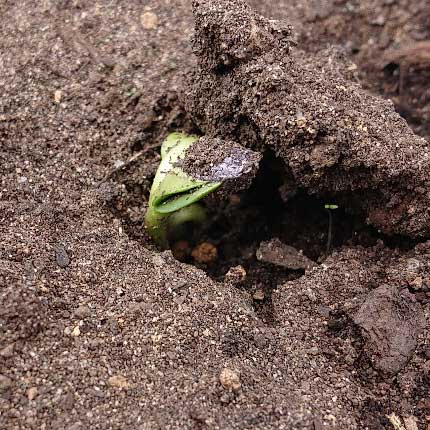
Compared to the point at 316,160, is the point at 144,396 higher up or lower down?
lower down

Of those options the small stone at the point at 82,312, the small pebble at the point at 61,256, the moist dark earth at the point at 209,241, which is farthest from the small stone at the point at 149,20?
the small stone at the point at 82,312

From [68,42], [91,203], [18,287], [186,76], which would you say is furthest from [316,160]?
[68,42]

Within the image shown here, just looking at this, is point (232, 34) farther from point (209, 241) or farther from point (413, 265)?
point (413, 265)

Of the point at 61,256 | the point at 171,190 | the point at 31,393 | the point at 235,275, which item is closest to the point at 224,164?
the point at 171,190

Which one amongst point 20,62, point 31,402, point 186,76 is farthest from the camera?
point 20,62

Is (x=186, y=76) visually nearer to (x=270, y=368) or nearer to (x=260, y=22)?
(x=260, y=22)

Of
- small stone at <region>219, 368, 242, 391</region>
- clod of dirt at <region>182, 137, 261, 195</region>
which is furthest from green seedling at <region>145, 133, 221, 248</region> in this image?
A: small stone at <region>219, 368, 242, 391</region>

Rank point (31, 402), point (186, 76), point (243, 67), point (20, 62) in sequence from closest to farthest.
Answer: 1. point (31, 402)
2. point (243, 67)
3. point (186, 76)
4. point (20, 62)
